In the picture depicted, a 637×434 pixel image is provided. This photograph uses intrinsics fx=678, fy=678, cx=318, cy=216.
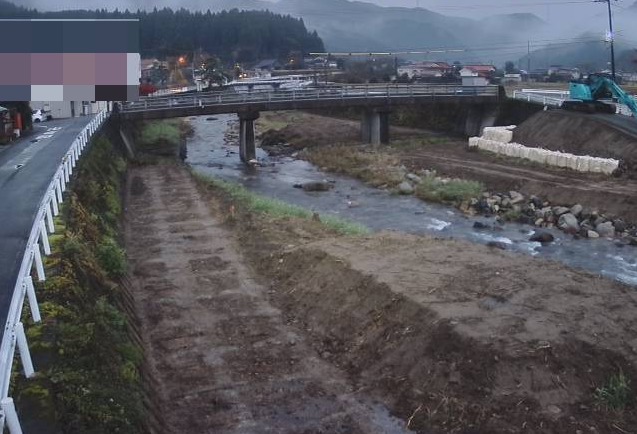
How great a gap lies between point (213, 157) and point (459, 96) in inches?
793

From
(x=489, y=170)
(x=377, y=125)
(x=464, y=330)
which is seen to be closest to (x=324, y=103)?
(x=377, y=125)

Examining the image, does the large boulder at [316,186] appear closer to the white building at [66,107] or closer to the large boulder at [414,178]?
the large boulder at [414,178]

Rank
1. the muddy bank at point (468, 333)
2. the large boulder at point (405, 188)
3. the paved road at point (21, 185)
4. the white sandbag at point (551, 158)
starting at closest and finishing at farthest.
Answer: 1. the muddy bank at point (468, 333)
2. the paved road at point (21, 185)
3. the large boulder at point (405, 188)
4. the white sandbag at point (551, 158)

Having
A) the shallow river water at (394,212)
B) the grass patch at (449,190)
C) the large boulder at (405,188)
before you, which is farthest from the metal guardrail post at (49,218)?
the large boulder at (405,188)

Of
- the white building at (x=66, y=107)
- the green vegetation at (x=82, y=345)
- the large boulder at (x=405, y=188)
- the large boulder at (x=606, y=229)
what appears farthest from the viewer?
the white building at (x=66, y=107)

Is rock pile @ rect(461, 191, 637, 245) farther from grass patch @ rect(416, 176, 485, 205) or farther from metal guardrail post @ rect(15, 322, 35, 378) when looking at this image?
metal guardrail post @ rect(15, 322, 35, 378)

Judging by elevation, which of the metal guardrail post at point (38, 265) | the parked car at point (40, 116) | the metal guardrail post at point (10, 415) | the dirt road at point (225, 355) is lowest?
the dirt road at point (225, 355)

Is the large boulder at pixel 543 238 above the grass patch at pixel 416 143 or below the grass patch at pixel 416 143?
below

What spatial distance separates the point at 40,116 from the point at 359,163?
67.7 ft

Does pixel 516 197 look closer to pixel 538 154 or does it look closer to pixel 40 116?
pixel 538 154

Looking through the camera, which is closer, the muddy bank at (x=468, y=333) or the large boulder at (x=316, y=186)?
the muddy bank at (x=468, y=333)

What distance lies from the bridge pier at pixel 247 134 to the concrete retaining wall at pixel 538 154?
51.3 feet

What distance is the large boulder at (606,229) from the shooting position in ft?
88.7

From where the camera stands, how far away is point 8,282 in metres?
12.0
